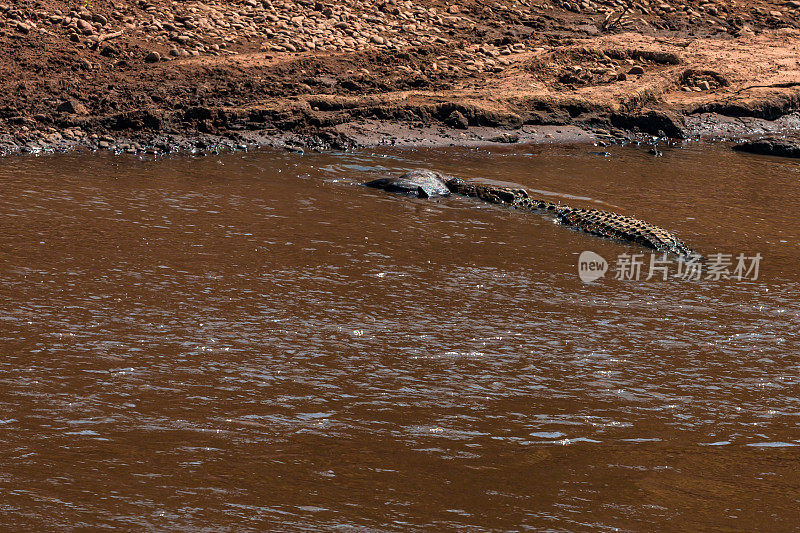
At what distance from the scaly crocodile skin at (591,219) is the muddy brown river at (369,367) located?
0.61 ft

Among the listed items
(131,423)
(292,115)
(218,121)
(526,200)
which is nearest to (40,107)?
(218,121)

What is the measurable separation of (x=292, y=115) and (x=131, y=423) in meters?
9.34

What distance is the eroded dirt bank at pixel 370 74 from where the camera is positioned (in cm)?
1354

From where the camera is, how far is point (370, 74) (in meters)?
15.8

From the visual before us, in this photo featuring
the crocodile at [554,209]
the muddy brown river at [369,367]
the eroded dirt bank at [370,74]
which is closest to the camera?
the muddy brown river at [369,367]

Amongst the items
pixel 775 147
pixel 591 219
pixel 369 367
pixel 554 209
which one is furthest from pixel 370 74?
pixel 369 367

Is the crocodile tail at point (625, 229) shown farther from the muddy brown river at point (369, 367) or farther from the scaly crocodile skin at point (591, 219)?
the muddy brown river at point (369, 367)

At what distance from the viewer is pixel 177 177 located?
11.6 m

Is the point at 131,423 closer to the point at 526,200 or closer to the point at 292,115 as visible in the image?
the point at 526,200

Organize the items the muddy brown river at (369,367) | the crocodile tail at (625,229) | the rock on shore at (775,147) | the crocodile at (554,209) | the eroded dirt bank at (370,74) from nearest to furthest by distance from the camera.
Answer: the muddy brown river at (369,367) → the crocodile tail at (625,229) → the crocodile at (554,209) → the eroded dirt bank at (370,74) → the rock on shore at (775,147)

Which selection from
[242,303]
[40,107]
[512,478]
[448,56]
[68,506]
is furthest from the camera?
[448,56]

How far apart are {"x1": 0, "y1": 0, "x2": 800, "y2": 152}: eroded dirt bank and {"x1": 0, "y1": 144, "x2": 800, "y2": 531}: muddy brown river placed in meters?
2.53

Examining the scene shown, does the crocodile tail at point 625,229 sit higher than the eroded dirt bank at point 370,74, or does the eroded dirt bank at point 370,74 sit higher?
the eroded dirt bank at point 370,74

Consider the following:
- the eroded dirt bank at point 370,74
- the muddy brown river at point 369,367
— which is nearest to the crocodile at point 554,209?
the muddy brown river at point 369,367
